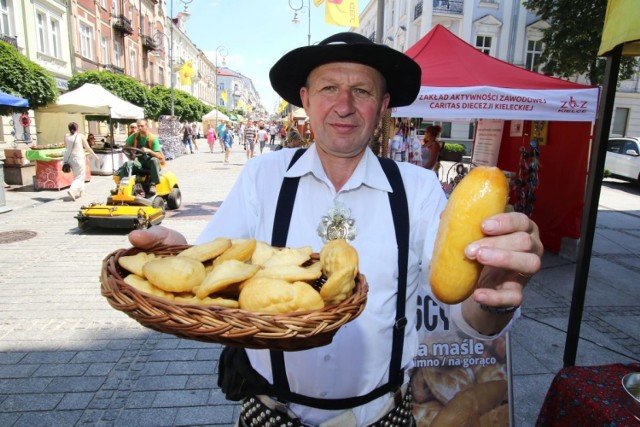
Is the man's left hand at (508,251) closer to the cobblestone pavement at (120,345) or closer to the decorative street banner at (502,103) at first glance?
the cobblestone pavement at (120,345)

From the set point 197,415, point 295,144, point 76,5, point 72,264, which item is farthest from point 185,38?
point 197,415

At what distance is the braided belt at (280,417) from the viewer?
158 centimetres

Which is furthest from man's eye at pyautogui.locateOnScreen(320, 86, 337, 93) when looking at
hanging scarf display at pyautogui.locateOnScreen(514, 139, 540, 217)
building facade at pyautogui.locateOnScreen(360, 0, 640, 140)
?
building facade at pyautogui.locateOnScreen(360, 0, 640, 140)

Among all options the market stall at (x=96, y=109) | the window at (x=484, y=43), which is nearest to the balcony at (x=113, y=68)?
the market stall at (x=96, y=109)

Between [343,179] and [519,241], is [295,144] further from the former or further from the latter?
[519,241]

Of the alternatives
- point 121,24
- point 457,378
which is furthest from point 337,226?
point 121,24

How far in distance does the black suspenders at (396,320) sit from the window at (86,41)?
106 feet

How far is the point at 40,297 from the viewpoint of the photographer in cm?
493

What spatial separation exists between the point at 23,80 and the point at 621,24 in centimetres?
1626

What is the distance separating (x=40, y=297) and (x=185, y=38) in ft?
215

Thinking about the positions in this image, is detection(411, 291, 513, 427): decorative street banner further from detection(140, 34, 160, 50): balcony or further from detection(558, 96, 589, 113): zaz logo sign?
detection(140, 34, 160, 50): balcony

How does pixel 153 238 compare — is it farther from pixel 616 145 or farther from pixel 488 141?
pixel 616 145

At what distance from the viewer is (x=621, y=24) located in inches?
81.5

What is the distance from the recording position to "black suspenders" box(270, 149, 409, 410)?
5.16ft
